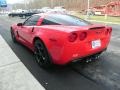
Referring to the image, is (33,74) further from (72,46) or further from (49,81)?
(72,46)

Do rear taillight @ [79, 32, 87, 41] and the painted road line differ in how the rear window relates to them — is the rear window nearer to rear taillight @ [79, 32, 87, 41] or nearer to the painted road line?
rear taillight @ [79, 32, 87, 41]

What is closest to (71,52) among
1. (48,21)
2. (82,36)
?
(82,36)

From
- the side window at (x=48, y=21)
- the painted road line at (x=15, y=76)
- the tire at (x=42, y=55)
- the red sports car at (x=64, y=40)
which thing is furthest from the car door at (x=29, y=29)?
the painted road line at (x=15, y=76)

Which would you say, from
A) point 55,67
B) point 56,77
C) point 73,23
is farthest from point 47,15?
point 56,77

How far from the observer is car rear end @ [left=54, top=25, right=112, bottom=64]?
424 centimetres

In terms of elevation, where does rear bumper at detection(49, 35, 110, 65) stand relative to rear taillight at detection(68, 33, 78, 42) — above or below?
below

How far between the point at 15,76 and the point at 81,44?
1716 mm

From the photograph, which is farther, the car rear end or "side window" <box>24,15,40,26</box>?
"side window" <box>24,15,40,26</box>

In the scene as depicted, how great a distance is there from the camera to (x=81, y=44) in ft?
14.3

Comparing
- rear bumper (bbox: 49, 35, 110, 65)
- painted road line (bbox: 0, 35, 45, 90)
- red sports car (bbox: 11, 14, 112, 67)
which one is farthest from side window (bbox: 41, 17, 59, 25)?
painted road line (bbox: 0, 35, 45, 90)

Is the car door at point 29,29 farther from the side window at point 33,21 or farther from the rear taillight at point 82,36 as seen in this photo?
the rear taillight at point 82,36

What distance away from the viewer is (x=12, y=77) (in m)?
4.63

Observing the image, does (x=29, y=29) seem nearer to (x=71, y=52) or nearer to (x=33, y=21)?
(x=33, y=21)

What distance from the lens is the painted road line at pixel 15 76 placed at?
4136mm
